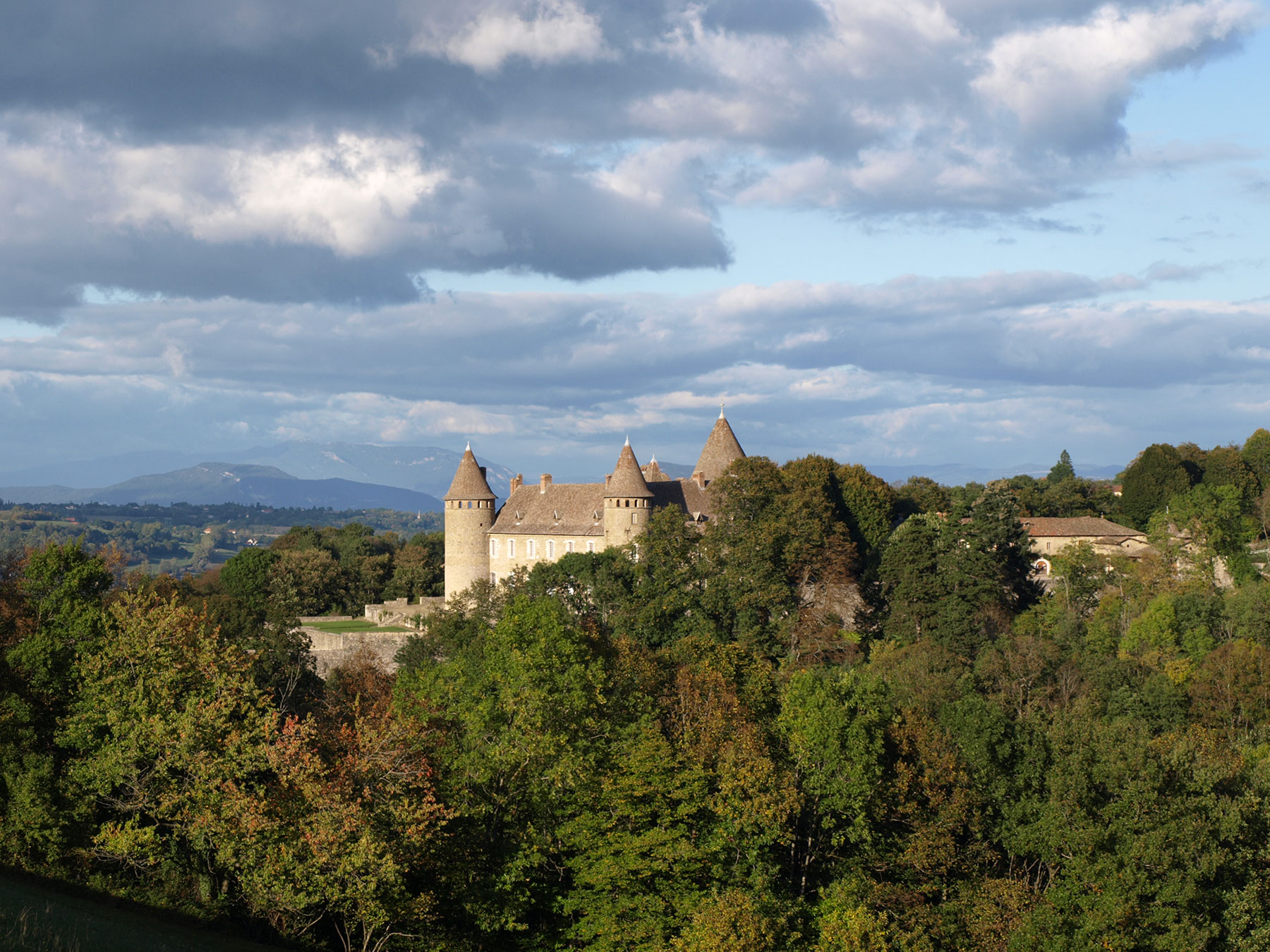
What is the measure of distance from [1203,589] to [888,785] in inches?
1132

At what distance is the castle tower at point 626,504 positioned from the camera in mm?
58781

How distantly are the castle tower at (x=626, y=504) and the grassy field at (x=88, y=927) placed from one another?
34088mm

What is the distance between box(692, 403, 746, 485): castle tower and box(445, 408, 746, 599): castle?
4 cm

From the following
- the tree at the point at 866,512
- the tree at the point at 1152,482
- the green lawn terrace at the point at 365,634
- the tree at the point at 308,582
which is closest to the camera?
the green lawn terrace at the point at 365,634

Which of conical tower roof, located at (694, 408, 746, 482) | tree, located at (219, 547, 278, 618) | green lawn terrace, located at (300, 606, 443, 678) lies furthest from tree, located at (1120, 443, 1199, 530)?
tree, located at (219, 547, 278, 618)

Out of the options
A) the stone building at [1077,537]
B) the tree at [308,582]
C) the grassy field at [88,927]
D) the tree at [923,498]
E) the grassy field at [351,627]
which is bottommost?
the grassy field at [88,927]

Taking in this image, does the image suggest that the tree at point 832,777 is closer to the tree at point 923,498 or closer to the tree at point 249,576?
the tree at point 923,498

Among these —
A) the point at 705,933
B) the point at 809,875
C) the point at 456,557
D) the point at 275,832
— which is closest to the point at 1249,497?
the point at 456,557

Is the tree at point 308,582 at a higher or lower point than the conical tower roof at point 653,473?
lower

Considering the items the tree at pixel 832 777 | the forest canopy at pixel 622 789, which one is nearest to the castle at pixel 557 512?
the forest canopy at pixel 622 789

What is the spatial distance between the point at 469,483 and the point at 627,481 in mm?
10300

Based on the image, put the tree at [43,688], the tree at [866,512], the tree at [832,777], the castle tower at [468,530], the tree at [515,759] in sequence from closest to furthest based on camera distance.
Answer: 1. the tree at [43,688]
2. the tree at [515,759]
3. the tree at [832,777]
4. the castle tower at [468,530]
5. the tree at [866,512]

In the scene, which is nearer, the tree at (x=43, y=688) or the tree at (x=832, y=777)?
the tree at (x=43, y=688)

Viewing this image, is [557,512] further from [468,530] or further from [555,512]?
[468,530]
